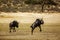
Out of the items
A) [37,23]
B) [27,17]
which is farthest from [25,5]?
[37,23]

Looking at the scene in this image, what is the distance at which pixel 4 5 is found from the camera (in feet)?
9.71

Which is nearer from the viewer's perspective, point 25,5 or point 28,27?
point 28,27

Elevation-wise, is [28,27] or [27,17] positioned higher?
[27,17]

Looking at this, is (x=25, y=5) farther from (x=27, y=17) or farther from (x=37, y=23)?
(x=37, y=23)

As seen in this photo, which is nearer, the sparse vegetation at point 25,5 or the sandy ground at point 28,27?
the sandy ground at point 28,27

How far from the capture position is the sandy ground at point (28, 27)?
278 cm

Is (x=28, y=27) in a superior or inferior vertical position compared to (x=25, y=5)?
inferior

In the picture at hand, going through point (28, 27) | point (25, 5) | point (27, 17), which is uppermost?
point (25, 5)

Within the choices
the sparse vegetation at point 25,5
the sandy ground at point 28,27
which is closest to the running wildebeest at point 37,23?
the sandy ground at point 28,27

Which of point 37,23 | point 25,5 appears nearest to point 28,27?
point 37,23

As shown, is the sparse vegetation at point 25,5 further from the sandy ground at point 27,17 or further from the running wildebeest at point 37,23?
the running wildebeest at point 37,23

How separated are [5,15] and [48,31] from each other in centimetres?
64

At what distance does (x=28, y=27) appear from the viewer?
2.86m

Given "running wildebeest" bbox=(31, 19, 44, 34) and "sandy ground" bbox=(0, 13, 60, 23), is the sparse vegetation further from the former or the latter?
"running wildebeest" bbox=(31, 19, 44, 34)
